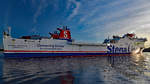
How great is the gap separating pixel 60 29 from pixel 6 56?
52.0ft

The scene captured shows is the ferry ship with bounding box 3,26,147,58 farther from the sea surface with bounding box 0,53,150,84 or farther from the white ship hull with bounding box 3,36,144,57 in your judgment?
the sea surface with bounding box 0,53,150,84

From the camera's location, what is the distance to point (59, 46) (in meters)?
29.6

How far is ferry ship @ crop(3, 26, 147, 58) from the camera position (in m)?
25.3

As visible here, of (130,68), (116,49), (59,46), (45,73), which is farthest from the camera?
(116,49)

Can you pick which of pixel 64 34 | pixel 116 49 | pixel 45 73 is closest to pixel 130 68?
pixel 45 73

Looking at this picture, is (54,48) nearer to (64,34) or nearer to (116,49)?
(64,34)

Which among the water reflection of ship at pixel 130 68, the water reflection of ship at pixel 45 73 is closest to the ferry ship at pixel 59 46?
the water reflection of ship at pixel 45 73

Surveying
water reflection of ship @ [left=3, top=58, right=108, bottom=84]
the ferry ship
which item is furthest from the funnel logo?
water reflection of ship @ [left=3, top=58, right=108, bottom=84]

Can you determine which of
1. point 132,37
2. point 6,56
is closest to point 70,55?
point 6,56

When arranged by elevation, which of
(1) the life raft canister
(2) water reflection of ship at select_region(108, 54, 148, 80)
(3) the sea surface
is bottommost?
(2) water reflection of ship at select_region(108, 54, 148, 80)

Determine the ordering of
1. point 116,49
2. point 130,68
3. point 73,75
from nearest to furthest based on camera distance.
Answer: point 73,75 → point 130,68 → point 116,49

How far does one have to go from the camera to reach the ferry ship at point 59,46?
25.3 meters

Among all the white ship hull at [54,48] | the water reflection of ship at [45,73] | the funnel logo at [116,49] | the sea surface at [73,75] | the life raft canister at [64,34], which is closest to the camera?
the sea surface at [73,75]

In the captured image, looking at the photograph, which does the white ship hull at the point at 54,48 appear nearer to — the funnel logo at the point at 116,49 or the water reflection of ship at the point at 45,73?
the funnel logo at the point at 116,49
